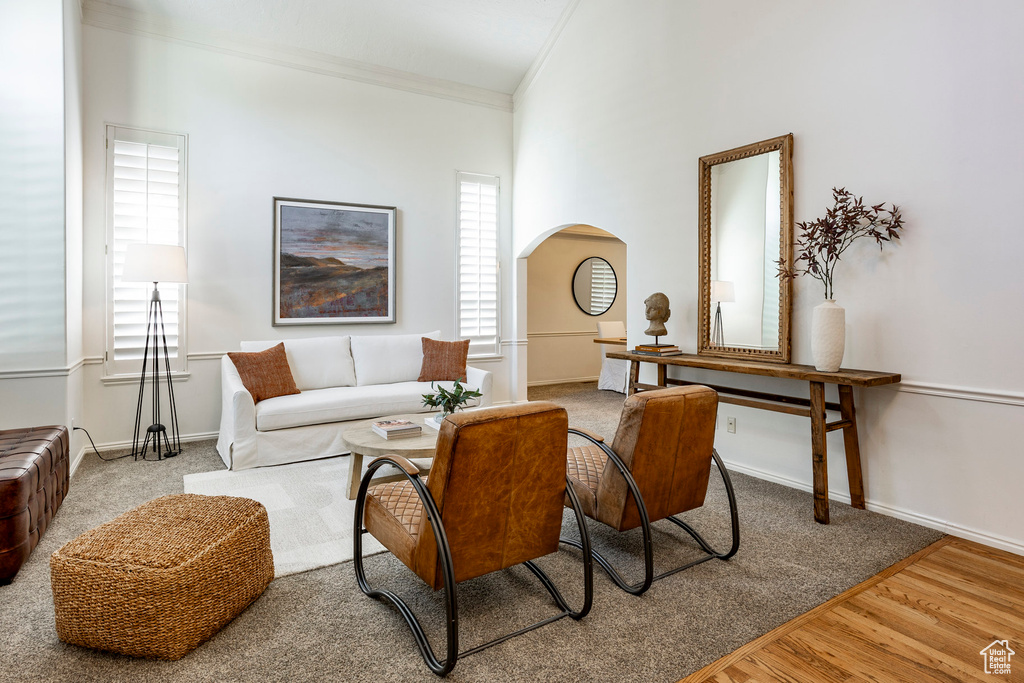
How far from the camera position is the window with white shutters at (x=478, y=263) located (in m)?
6.06

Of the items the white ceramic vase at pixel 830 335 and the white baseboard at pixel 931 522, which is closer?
the white baseboard at pixel 931 522

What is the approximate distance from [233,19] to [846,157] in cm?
484

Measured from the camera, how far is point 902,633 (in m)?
2.00

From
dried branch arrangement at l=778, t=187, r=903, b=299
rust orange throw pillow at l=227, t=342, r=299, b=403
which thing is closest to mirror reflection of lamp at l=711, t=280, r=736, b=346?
dried branch arrangement at l=778, t=187, r=903, b=299

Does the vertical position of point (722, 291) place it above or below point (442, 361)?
above

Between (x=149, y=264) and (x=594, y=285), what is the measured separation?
626 centimetres

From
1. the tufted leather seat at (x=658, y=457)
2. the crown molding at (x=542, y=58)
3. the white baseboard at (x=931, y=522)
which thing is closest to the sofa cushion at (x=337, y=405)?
the tufted leather seat at (x=658, y=457)

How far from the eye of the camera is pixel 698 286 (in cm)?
416

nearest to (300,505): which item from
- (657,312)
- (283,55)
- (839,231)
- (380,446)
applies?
(380,446)

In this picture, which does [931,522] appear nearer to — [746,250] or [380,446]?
[746,250]

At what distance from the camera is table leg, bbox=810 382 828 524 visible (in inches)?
119

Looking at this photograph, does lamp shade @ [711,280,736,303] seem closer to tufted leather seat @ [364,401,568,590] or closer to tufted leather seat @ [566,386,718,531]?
tufted leather seat @ [566,386,718,531]

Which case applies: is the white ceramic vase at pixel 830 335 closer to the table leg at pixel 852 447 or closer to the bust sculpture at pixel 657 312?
the table leg at pixel 852 447

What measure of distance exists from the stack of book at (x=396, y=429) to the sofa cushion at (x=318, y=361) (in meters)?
1.59
